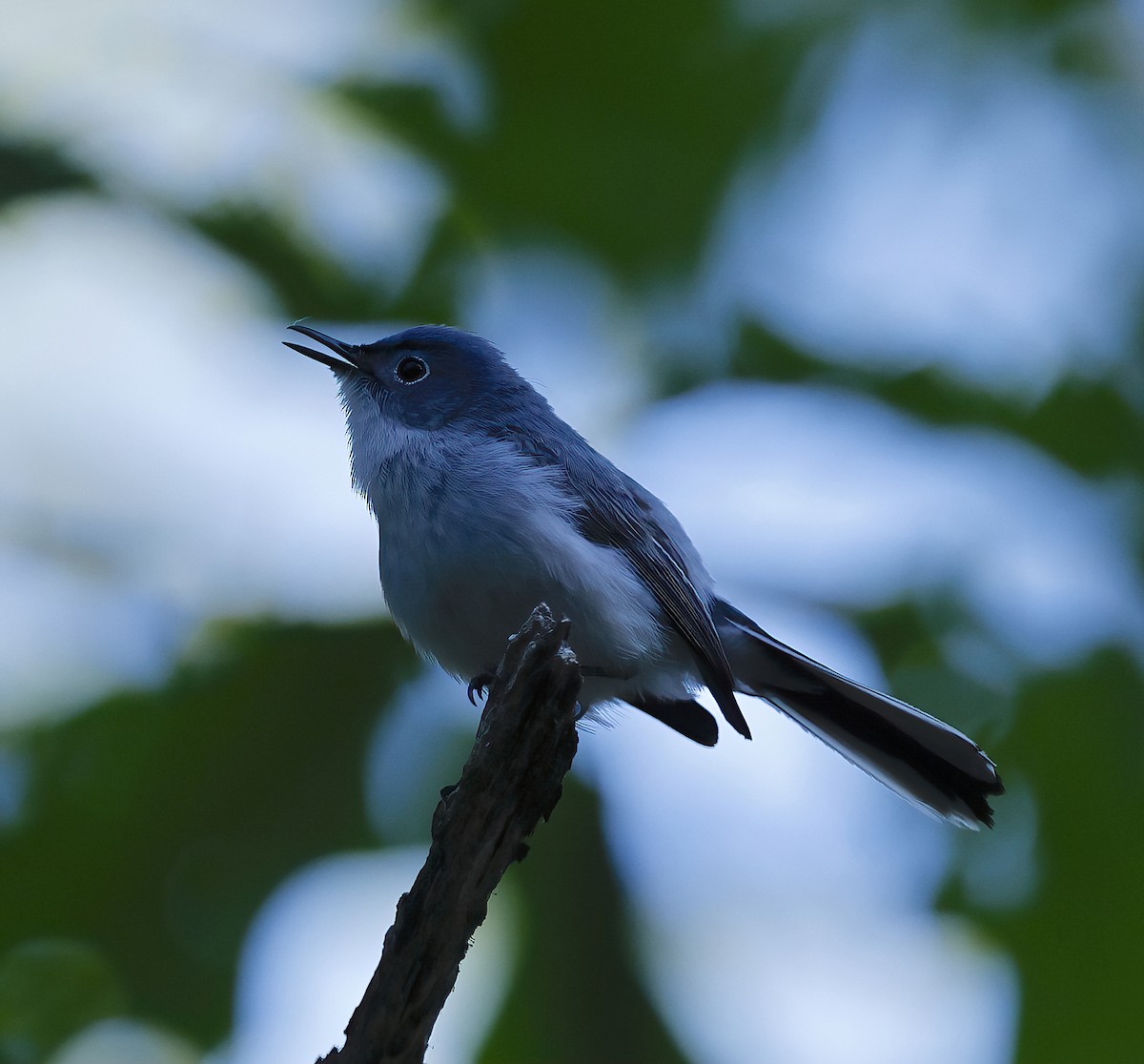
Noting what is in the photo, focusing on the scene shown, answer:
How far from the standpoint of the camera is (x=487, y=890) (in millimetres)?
1996

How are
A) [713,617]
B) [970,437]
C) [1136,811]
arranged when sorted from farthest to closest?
[970,437] → [1136,811] → [713,617]

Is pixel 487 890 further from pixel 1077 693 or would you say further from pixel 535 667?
pixel 1077 693

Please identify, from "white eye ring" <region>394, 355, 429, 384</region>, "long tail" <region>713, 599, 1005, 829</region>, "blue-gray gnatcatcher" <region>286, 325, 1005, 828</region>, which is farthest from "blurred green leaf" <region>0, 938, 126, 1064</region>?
"long tail" <region>713, 599, 1005, 829</region>

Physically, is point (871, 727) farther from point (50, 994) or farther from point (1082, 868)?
point (50, 994)

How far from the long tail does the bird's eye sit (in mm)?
1232

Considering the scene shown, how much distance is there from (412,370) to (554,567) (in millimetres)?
1088

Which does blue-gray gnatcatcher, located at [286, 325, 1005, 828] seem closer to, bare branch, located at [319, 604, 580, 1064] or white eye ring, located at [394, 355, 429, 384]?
white eye ring, located at [394, 355, 429, 384]

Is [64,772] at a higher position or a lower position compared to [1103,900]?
lower

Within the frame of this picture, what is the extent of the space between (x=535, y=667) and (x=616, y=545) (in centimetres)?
112

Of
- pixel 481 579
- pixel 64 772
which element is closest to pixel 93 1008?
pixel 64 772

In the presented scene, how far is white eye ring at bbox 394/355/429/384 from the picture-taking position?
362cm

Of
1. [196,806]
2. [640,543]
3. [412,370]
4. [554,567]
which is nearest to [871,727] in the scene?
[640,543]

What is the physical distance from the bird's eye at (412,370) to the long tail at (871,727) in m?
1.23

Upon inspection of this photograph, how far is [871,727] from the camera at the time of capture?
3.55 metres
